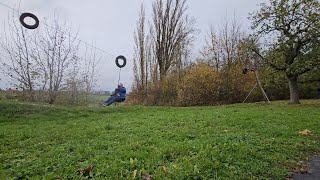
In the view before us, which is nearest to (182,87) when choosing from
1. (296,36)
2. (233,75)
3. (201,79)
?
(201,79)

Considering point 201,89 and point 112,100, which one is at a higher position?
point 201,89

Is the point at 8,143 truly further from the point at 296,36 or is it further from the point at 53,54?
the point at 296,36

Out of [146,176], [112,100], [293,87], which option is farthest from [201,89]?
[146,176]

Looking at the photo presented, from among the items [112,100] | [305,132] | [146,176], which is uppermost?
[112,100]

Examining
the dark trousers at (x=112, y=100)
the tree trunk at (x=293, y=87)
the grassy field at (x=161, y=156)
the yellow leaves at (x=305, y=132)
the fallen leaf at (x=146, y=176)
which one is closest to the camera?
the fallen leaf at (x=146, y=176)

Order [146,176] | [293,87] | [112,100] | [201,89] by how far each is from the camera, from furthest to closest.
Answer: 1. [201,89]
2. [112,100]
3. [293,87]
4. [146,176]

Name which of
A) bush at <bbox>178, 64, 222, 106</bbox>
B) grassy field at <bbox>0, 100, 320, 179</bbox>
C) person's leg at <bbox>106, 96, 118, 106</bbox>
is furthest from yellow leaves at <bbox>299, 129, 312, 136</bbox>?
bush at <bbox>178, 64, 222, 106</bbox>

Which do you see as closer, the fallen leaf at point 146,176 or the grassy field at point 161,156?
the fallen leaf at point 146,176

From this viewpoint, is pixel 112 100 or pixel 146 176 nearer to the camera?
pixel 146 176

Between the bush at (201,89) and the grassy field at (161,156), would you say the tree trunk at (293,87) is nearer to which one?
the bush at (201,89)

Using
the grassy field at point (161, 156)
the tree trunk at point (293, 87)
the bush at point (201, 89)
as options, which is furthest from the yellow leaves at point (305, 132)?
the bush at point (201, 89)

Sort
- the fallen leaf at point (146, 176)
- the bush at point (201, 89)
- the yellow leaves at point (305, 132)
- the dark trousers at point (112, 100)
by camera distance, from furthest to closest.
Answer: the bush at point (201, 89) < the dark trousers at point (112, 100) < the yellow leaves at point (305, 132) < the fallen leaf at point (146, 176)

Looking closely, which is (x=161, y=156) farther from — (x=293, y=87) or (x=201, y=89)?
(x=201, y=89)

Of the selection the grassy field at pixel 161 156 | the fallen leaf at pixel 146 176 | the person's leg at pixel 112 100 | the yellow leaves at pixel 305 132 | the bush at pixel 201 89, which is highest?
the bush at pixel 201 89
